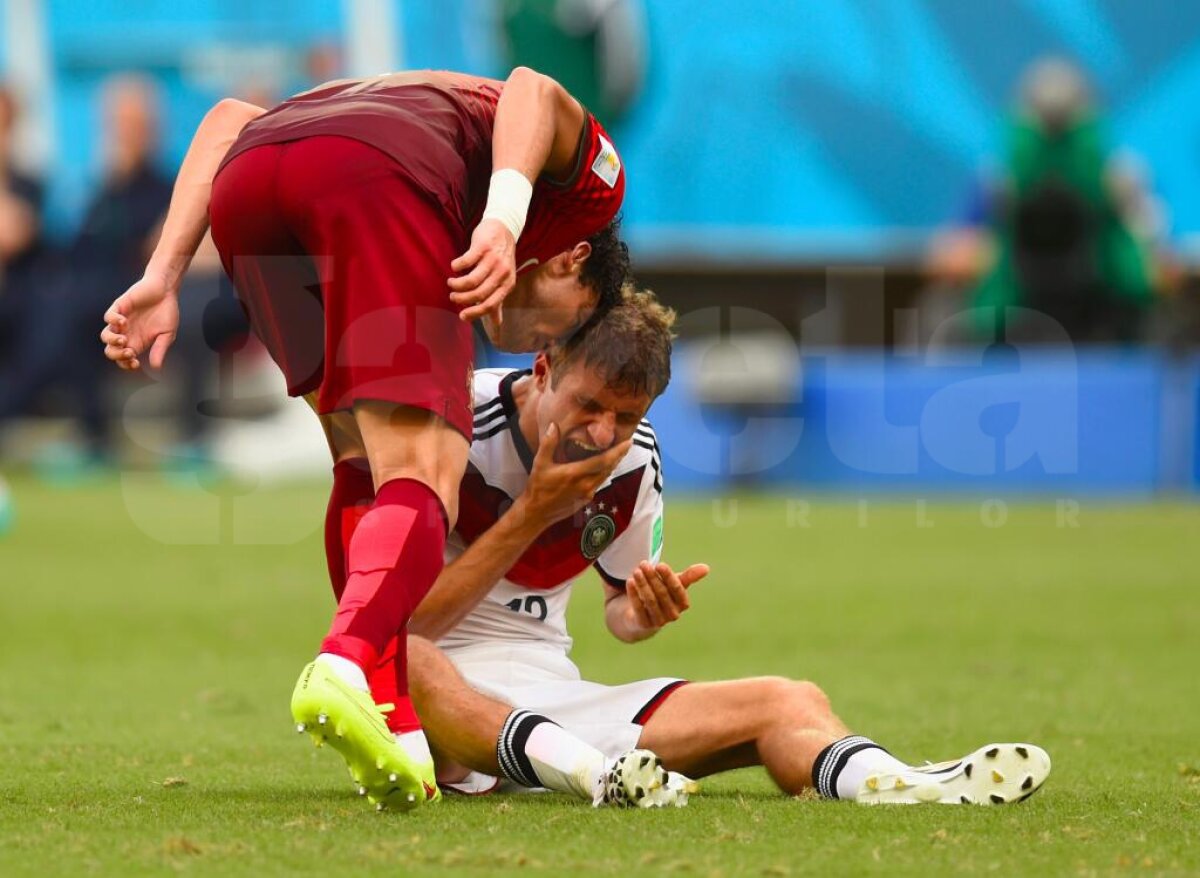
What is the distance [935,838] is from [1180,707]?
2350 millimetres

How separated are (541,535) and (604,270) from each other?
1.91 feet

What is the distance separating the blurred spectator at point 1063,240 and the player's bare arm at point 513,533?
1048 cm

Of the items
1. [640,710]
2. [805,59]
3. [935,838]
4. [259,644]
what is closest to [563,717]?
[640,710]

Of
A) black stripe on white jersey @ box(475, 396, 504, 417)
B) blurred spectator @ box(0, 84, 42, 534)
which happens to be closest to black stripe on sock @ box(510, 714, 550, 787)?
black stripe on white jersey @ box(475, 396, 504, 417)

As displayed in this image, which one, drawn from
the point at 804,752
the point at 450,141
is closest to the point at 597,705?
the point at 804,752

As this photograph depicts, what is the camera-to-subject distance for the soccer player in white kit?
157 inches

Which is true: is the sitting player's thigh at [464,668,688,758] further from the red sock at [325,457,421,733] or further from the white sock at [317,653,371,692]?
the white sock at [317,653,371,692]

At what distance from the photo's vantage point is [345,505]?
408cm

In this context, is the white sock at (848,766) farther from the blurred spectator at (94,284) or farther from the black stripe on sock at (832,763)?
the blurred spectator at (94,284)

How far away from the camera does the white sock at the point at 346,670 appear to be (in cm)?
342

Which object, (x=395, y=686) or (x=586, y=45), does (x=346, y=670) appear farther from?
(x=586, y=45)

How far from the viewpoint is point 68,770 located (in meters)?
4.32

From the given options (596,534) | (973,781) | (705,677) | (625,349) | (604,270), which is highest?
(604,270)

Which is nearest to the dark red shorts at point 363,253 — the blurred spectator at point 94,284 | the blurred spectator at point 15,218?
the blurred spectator at point 94,284
